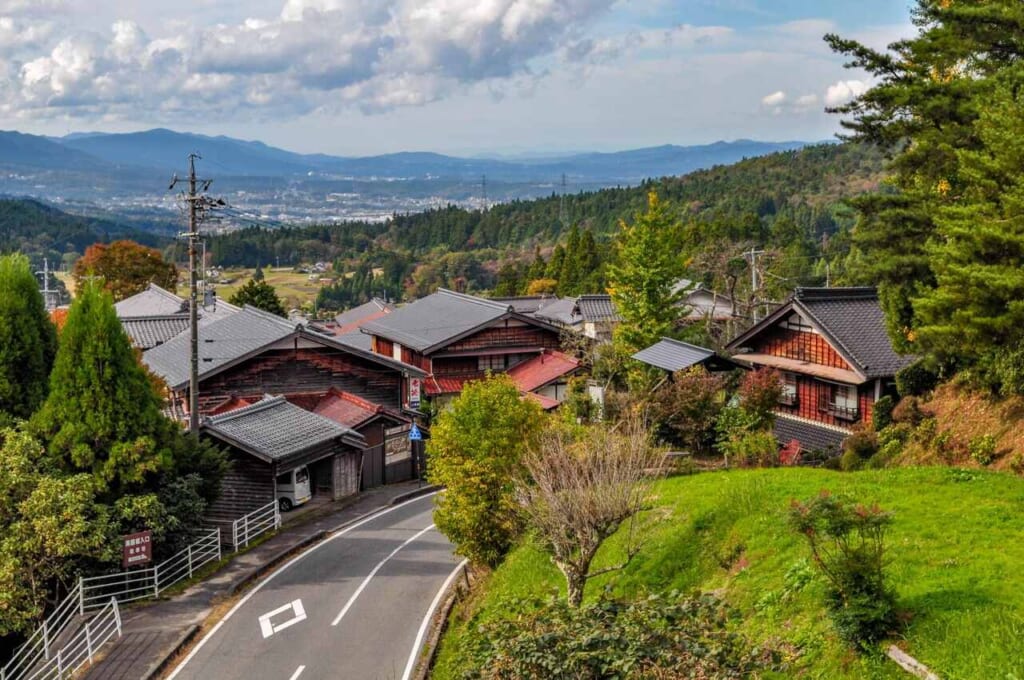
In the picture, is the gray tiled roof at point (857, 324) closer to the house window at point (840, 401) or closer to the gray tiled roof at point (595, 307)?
the house window at point (840, 401)

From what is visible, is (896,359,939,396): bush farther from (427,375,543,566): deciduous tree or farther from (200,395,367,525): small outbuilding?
(200,395,367,525): small outbuilding

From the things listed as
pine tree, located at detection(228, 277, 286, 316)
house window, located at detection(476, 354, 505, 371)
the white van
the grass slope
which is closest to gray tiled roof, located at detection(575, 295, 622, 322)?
house window, located at detection(476, 354, 505, 371)

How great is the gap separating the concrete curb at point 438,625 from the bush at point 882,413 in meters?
11.2

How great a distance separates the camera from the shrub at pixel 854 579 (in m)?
9.40

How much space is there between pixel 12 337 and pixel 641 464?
1380cm

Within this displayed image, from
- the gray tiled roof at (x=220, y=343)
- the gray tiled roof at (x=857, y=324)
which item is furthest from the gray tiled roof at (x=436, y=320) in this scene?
the gray tiled roof at (x=857, y=324)

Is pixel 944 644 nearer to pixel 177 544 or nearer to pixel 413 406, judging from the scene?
pixel 177 544

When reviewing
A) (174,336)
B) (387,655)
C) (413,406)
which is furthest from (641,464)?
(174,336)

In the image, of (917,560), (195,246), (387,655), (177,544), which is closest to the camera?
(917,560)

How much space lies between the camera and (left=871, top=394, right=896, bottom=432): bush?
23.7m

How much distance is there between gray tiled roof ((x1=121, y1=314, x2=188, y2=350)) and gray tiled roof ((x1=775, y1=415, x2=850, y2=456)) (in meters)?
26.3

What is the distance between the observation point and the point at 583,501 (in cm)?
1288

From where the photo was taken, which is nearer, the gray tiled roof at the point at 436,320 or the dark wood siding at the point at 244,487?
the dark wood siding at the point at 244,487

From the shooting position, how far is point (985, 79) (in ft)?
67.8
